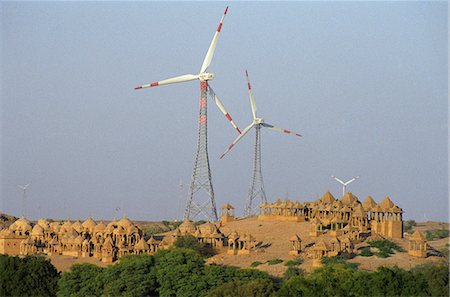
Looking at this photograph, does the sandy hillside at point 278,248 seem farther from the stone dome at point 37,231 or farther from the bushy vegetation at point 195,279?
the stone dome at point 37,231

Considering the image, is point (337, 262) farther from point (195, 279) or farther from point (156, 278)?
point (156, 278)

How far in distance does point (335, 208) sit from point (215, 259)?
53.4 feet

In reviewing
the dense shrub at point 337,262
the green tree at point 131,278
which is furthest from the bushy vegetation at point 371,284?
the green tree at point 131,278

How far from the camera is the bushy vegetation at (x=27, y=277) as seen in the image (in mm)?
90625

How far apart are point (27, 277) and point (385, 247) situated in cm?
3105

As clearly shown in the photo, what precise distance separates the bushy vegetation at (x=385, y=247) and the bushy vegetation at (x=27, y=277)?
1077 inches

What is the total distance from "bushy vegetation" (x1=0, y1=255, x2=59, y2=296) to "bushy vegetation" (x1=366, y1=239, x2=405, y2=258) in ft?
89.8

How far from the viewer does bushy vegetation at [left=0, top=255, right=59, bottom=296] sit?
3568 inches

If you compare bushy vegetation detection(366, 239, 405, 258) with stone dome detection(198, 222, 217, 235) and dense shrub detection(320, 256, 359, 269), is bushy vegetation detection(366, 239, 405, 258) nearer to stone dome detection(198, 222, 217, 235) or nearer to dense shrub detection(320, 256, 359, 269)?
dense shrub detection(320, 256, 359, 269)

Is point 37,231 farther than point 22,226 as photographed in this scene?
No

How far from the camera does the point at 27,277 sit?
302 ft

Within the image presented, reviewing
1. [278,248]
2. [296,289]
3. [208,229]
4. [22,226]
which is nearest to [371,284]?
[296,289]

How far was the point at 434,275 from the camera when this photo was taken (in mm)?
83625

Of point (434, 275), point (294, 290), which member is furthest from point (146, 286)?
Answer: point (434, 275)
